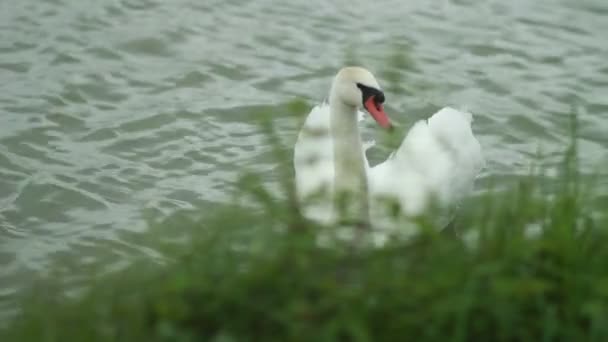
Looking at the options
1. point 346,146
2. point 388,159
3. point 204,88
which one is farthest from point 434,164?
point 204,88

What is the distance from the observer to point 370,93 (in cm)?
577

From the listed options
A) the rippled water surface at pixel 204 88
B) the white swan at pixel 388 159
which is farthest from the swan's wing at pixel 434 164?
the rippled water surface at pixel 204 88

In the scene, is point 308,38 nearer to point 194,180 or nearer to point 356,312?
point 194,180

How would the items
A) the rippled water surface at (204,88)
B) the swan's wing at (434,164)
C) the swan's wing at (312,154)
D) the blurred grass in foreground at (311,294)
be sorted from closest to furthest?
the blurred grass in foreground at (311,294) → the swan's wing at (434,164) → the swan's wing at (312,154) → the rippled water surface at (204,88)

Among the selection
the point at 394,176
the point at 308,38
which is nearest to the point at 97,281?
the point at 394,176

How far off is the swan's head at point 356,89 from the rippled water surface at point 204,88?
4.69 ft

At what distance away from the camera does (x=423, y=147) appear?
21.5 ft

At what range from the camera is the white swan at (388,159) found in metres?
5.68

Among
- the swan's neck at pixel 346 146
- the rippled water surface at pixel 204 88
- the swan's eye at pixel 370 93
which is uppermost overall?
the swan's eye at pixel 370 93

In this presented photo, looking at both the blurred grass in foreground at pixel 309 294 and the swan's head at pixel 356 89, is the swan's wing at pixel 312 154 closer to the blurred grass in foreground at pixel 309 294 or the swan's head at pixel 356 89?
the swan's head at pixel 356 89

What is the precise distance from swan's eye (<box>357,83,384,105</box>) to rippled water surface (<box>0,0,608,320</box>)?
59.1 inches

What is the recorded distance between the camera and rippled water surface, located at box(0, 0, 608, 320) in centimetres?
679

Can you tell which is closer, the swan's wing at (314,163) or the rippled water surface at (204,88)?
the swan's wing at (314,163)

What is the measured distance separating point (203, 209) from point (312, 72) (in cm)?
234
